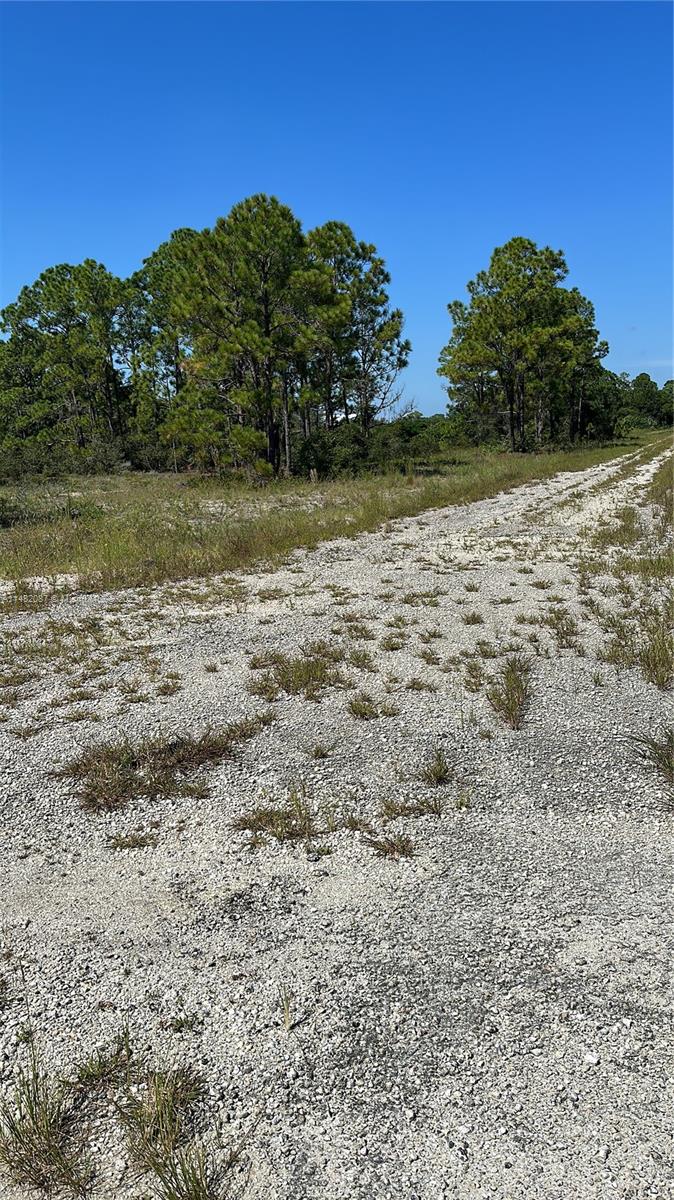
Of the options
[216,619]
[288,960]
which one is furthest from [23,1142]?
[216,619]

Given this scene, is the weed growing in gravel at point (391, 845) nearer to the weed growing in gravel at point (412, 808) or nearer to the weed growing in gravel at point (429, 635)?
the weed growing in gravel at point (412, 808)

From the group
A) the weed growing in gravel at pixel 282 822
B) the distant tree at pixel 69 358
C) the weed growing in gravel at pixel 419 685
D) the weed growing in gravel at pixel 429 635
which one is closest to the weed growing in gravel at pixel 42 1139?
the weed growing in gravel at pixel 282 822

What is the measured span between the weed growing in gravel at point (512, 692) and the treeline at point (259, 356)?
19077 mm

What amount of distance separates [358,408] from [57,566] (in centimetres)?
2660

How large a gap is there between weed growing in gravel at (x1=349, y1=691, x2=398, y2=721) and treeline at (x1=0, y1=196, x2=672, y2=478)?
1932 cm

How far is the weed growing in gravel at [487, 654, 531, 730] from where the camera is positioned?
206 inches

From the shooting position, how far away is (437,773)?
14.6 ft

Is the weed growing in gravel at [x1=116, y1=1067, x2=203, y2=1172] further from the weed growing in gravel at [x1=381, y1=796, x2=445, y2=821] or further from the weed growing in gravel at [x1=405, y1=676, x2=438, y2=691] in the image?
the weed growing in gravel at [x1=405, y1=676, x2=438, y2=691]

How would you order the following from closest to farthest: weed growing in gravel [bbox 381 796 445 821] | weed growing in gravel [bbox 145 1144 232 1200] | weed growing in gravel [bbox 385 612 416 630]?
1. weed growing in gravel [bbox 145 1144 232 1200]
2. weed growing in gravel [bbox 381 796 445 821]
3. weed growing in gravel [bbox 385 612 416 630]

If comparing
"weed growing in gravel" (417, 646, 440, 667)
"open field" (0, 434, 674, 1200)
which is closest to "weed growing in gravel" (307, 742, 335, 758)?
"open field" (0, 434, 674, 1200)

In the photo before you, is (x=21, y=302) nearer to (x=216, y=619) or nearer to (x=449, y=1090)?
(x=216, y=619)

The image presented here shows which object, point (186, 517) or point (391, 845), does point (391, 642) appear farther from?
point (186, 517)

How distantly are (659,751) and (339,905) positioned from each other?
2575 millimetres

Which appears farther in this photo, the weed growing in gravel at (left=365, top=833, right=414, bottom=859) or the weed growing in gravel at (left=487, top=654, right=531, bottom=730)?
the weed growing in gravel at (left=487, top=654, right=531, bottom=730)
